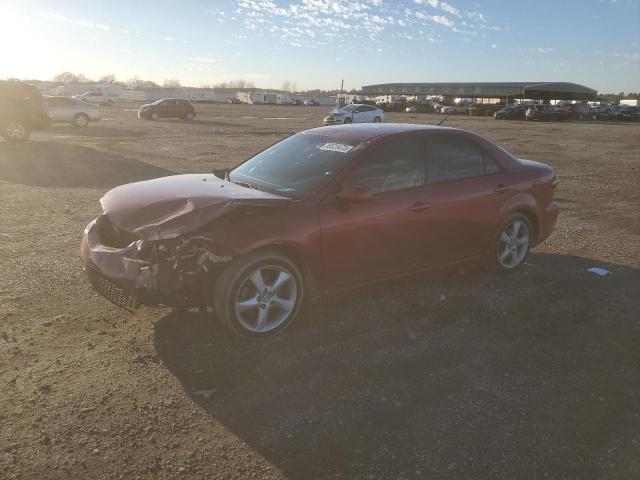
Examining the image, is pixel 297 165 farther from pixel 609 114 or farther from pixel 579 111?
pixel 609 114

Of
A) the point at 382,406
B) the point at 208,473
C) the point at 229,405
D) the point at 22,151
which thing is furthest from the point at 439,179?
the point at 22,151

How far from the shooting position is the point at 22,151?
49.4 feet

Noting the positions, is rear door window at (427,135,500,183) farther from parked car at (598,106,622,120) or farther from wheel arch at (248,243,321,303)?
parked car at (598,106,622,120)

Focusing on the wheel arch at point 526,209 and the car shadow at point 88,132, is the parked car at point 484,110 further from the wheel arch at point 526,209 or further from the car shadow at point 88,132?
the wheel arch at point 526,209

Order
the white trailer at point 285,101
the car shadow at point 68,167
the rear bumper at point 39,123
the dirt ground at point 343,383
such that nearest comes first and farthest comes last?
the dirt ground at point 343,383 → the car shadow at point 68,167 → the rear bumper at point 39,123 → the white trailer at point 285,101

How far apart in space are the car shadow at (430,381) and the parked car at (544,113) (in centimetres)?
4457

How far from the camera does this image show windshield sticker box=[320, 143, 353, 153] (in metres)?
4.67

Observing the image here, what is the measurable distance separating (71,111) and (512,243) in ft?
78.1

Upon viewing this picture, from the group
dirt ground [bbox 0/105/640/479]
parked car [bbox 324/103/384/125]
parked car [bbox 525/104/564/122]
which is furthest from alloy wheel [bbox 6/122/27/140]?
parked car [bbox 525/104/564/122]

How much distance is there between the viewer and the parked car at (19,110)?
51.4ft

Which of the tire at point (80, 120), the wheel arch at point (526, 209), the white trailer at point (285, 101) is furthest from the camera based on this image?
the white trailer at point (285, 101)

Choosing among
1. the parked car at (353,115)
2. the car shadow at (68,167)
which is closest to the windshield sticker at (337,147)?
the car shadow at (68,167)

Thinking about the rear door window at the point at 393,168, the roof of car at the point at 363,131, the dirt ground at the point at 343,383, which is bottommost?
the dirt ground at the point at 343,383

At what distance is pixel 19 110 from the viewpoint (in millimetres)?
15805
